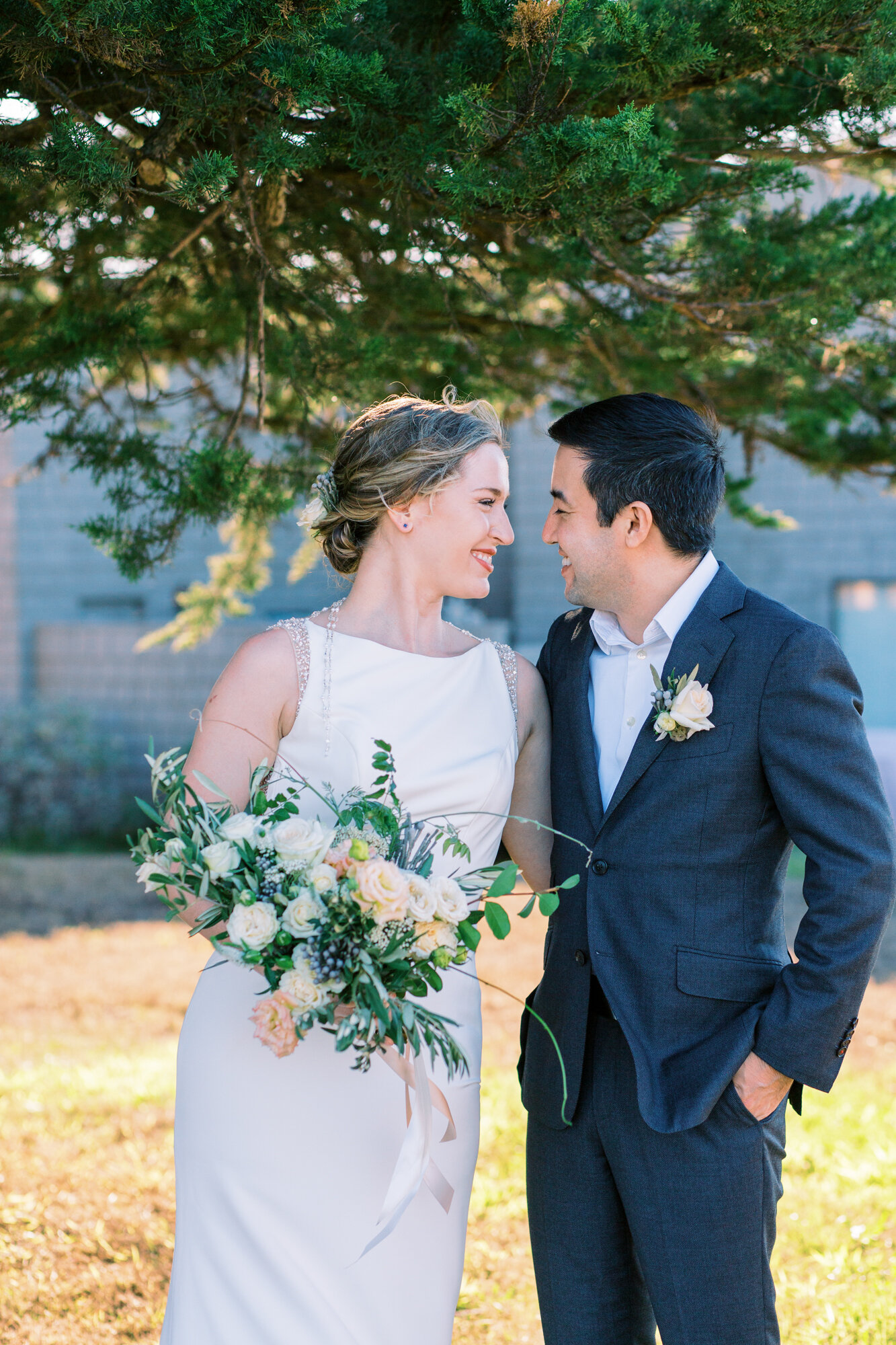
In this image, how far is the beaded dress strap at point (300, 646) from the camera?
247cm

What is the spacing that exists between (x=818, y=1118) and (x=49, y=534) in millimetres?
9978

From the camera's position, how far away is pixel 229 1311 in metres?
2.34

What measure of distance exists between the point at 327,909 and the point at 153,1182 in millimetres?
3256

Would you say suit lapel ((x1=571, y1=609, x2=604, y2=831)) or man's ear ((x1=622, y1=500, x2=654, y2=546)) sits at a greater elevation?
man's ear ((x1=622, y1=500, x2=654, y2=546))

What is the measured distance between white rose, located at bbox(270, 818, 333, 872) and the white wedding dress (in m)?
0.51

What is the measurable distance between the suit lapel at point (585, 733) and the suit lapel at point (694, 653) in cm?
2

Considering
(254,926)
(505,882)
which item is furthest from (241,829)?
(505,882)

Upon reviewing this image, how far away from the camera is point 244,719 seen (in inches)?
93.9

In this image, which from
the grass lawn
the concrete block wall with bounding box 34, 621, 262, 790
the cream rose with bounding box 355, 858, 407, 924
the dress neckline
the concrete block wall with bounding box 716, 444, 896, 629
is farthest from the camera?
the concrete block wall with bounding box 34, 621, 262, 790

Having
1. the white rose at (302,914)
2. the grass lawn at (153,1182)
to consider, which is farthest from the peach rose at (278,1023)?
the grass lawn at (153,1182)

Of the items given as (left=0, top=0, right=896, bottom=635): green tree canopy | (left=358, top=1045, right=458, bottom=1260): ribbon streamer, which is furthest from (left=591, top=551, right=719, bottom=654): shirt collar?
(left=358, top=1045, right=458, bottom=1260): ribbon streamer

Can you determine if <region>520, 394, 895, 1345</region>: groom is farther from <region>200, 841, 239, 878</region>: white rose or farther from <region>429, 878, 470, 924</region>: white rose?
<region>200, 841, 239, 878</region>: white rose

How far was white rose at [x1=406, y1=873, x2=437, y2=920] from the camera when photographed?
1.84 m

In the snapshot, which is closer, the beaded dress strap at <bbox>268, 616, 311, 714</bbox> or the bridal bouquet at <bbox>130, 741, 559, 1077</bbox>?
the bridal bouquet at <bbox>130, 741, 559, 1077</bbox>
